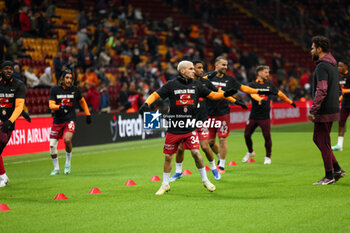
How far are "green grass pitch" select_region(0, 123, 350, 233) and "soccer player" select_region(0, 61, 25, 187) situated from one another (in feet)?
3.41

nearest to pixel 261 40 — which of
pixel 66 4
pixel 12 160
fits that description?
pixel 66 4

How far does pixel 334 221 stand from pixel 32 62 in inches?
769

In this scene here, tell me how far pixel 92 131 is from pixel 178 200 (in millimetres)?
12782

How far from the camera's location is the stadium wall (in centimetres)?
1850

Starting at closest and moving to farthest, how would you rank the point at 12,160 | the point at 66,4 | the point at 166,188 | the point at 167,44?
1. the point at 166,188
2. the point at 12,160
3. the point at 66,4
4. the point at 167,44

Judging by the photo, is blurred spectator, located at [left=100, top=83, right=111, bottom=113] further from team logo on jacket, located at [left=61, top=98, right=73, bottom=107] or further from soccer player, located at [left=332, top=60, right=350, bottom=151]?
soccer player, located at [left=332, top=60, right=350, bottom=151]

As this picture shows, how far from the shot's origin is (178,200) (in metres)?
9.54

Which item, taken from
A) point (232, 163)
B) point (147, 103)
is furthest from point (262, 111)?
point (147, 103)

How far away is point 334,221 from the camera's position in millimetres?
7520

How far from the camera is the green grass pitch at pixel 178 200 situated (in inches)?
297

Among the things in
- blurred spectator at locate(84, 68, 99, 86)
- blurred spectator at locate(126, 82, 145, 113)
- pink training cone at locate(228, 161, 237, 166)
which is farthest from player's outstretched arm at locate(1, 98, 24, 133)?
blurred spectator at locate(126, 82, 145, 113)

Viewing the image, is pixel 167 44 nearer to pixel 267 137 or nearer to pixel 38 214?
pixel 267 137

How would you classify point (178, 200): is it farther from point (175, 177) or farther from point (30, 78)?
point (30, 78)

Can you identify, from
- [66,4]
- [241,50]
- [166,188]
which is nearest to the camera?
[166,188]
